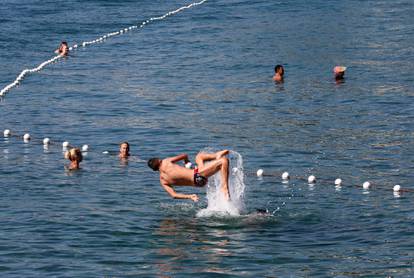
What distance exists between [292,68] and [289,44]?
6455 mm

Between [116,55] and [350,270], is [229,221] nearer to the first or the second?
[350,270]

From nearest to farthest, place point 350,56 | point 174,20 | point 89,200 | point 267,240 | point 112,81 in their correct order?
point 267,240, point 89,200, point 112,81, point 350,56, point 174,20

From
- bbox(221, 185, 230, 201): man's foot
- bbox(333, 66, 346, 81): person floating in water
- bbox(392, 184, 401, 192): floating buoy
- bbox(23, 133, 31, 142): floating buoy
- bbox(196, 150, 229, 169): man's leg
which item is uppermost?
bbox(333, 66, 346, 81): person floating in water

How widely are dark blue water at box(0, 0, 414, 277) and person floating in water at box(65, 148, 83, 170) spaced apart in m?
0.37

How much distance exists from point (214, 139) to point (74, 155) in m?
5.35

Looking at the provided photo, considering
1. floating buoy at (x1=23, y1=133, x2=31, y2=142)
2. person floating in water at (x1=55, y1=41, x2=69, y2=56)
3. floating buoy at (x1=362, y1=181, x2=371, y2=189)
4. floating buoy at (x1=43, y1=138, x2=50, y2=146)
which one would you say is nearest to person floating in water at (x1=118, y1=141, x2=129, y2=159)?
floating buoy at (x1=43, y1=138, x2=50, y2=146)

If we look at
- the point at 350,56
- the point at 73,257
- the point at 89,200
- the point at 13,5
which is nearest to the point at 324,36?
the point at 350,56

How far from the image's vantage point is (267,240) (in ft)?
72.6

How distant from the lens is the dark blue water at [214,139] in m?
21.5

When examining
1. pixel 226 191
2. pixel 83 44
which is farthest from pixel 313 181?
pixel 83 44

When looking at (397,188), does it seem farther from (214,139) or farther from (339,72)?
(339,72)

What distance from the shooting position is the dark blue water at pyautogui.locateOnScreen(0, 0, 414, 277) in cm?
2147

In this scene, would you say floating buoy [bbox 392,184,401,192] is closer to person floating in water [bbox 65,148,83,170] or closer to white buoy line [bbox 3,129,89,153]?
person floating in water [bbox 65,148,83,170]

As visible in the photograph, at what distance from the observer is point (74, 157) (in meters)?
28.5
